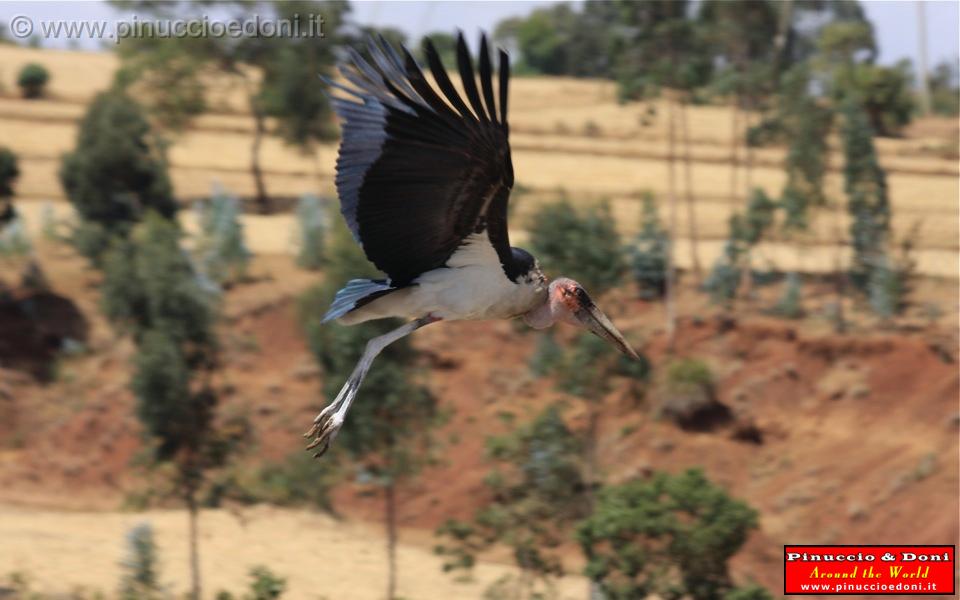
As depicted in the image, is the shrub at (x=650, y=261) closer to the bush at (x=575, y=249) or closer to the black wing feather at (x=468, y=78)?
the bush at (x=575, y=249)

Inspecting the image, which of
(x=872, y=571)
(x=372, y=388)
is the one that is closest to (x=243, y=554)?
(x=372, y=388)

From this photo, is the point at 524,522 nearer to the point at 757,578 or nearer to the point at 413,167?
the point at 757,578

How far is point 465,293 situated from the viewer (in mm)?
7129

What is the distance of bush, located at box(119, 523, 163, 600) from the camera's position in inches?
602

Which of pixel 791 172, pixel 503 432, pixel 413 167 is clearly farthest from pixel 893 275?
pixel 413 167

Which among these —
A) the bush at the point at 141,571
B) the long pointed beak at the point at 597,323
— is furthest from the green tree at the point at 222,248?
the long pointed beak at the point at 597,323

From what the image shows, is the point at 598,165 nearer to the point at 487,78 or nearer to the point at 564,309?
the point at 564,309

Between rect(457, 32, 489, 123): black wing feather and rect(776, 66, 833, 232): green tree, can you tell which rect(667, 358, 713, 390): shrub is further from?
rect(457, 32, 489, 123): black wing feather

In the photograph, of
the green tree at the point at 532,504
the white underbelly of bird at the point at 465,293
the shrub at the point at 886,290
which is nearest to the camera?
the white underbelly of bird at the point at 465,293

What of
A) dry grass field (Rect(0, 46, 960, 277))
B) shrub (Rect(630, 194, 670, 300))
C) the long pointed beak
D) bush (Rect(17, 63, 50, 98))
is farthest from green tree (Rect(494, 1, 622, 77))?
the long pointed beak

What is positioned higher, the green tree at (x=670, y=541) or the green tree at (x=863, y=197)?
the green tree at (x=863, y=197)

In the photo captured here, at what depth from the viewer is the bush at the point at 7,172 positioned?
2959 cm

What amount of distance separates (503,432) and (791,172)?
25.5ft

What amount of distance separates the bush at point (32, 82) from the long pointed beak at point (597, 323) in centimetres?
3937
